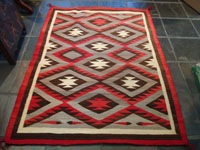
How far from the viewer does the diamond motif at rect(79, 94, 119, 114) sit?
1.29 meters

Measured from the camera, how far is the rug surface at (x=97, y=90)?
1.17m

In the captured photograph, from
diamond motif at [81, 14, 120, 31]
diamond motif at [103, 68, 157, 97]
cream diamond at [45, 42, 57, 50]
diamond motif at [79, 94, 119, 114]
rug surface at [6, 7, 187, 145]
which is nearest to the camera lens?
rug surface at [6, 7, 187, 145]

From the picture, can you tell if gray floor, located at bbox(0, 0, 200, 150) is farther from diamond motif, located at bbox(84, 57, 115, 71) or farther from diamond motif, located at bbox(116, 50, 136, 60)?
diamond motif, located at bbox(84, 57, 115, 71)

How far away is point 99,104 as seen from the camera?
131cm

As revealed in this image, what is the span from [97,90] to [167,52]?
81 centimetres

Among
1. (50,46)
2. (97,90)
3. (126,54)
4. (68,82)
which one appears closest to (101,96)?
(97,90)

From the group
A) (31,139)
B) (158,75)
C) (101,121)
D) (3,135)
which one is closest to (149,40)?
(158,75)

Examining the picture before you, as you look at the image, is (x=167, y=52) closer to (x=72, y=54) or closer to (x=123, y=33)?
(x=123, y=33)

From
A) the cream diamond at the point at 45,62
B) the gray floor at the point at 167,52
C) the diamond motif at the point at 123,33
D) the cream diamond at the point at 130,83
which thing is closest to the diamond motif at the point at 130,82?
the cream diamond at the point at 130,83

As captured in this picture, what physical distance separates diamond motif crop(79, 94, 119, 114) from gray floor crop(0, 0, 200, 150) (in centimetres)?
26

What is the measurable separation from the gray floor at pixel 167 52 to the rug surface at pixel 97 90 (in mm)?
55

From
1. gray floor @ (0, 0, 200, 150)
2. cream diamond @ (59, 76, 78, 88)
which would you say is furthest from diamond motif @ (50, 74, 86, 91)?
gray floor @ (0, 0, 200, 150)

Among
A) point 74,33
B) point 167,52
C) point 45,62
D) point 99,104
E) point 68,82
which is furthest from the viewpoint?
point 74,33

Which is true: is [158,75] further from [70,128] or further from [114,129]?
[70,128]
